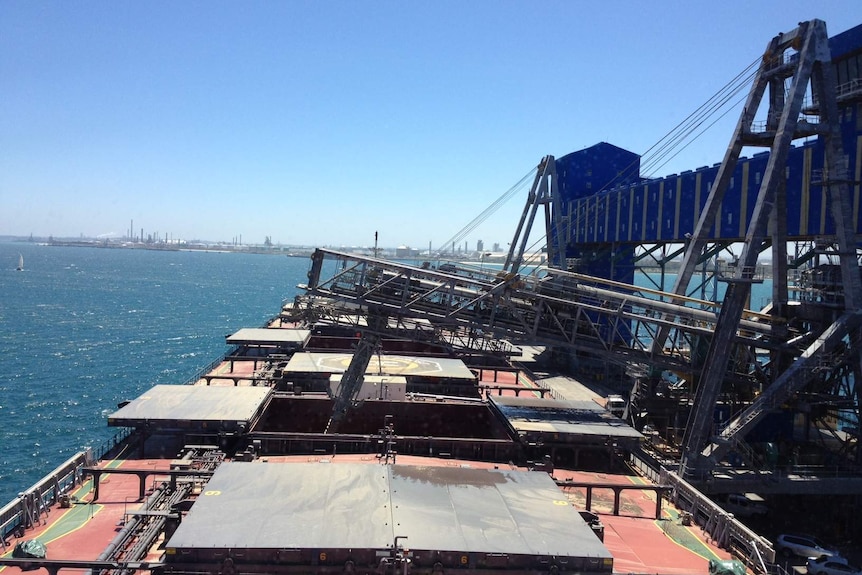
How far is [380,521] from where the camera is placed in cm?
1759

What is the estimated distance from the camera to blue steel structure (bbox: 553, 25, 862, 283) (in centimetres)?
3441

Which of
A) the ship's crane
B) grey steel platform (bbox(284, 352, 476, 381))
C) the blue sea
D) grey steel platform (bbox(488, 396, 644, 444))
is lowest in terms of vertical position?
the blue sea

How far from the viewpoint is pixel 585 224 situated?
209 ft

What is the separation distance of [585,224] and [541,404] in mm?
32088

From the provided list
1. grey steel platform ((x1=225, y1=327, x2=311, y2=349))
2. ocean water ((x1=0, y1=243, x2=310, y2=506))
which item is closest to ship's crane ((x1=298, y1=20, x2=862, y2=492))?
grey steel platform ((x1=225, y1=327, x2=311, y2=349))

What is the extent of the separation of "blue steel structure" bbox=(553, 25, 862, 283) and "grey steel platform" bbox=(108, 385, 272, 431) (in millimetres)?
31040

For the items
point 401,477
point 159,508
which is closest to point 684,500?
point 401,477

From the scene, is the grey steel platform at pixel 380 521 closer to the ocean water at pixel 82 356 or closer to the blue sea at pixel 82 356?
the blue sea at pixel 82 356

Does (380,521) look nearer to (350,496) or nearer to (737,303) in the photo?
(350,496)

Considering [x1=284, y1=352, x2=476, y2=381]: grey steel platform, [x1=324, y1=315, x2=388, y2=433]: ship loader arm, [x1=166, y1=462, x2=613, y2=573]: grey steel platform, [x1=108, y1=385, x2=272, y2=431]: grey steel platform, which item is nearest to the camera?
[x1=166, y1=462, x2=613, y2=573]: grey steel platform

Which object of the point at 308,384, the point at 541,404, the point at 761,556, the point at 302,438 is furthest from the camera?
the point at 308,384

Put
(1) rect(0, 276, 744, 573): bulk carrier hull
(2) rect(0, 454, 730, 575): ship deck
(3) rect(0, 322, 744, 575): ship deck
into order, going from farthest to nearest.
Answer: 1. (2) rect(0, 454, 730, 575): ship deck
2. (3) rect(0, 322, 744, 575): ship deck
3. (1) rect(0, 276, 744, 573): bulk carrier hull

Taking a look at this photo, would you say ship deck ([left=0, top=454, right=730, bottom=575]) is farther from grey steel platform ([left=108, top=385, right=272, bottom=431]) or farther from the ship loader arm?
the ship loader arm

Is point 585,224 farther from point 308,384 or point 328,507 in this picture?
point 328,507
